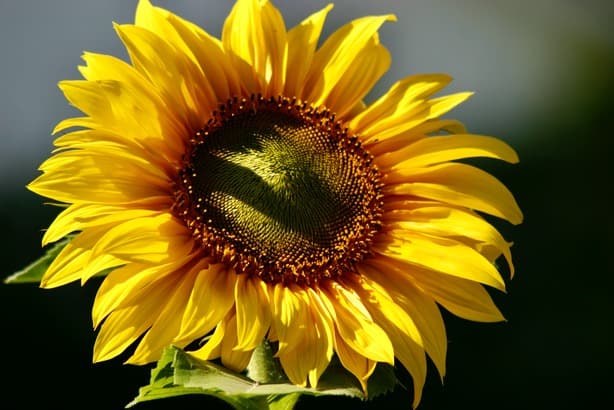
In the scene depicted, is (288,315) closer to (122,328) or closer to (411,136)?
(122,328)

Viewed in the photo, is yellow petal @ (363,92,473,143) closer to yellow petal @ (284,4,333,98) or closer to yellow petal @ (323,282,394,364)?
yellow petal @ (284,4,333,98)

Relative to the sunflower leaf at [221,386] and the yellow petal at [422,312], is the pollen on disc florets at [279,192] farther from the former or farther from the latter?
the sunflower leaf at [221,386]

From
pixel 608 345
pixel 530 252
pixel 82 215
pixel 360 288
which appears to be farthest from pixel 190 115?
pixel 608 345

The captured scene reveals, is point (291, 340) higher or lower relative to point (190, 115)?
lower

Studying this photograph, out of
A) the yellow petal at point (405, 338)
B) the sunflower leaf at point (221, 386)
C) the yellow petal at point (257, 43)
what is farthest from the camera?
the yellow petal at point (257, 43)

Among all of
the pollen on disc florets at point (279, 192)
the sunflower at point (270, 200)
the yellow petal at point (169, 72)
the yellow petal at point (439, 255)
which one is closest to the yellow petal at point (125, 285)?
the sunflower at point (270, 200)

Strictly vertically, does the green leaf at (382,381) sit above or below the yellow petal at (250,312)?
below

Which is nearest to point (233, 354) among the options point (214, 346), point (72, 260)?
point (214, 346)

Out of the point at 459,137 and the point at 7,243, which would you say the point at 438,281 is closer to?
the point at 459,137
